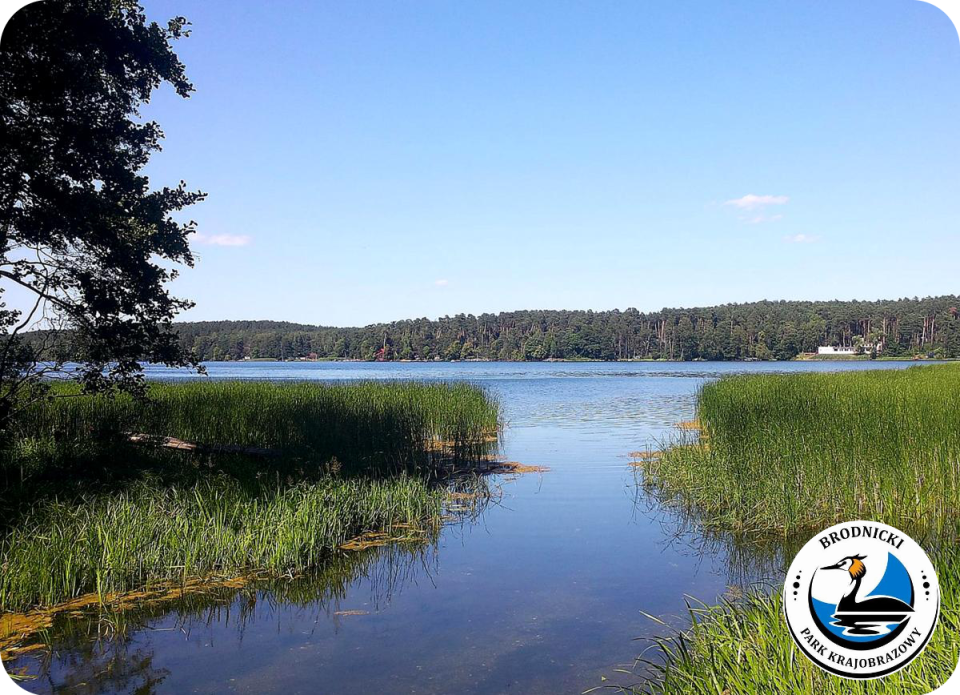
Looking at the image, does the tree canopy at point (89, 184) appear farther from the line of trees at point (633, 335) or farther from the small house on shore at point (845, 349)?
the small house on shore at point (845, 349)

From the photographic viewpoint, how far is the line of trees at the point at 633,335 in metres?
108

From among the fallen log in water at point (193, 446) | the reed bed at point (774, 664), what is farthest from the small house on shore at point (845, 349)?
the reed bed at point (774, 664)

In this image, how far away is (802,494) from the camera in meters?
9.20

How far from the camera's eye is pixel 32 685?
5059mm

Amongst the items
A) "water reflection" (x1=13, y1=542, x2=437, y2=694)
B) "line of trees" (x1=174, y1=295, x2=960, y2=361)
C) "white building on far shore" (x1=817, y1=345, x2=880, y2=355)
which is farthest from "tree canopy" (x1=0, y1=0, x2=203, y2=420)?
"white building on far shore" (x1=817, y1=345, x2=880, y2=355)

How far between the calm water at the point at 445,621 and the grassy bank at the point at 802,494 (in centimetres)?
73

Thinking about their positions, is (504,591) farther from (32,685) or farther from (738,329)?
(738,329)

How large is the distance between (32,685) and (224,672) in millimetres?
1292

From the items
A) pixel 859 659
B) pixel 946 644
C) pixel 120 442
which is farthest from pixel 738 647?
pixel 120 442

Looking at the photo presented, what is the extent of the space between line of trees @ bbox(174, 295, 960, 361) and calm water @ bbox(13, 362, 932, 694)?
9774 cm

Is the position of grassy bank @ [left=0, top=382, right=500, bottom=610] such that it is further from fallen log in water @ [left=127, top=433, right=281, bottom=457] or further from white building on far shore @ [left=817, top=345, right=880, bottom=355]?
white building on far shore @ [left=817, top=345, right=880, bottom=355]

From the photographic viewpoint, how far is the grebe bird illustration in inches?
120

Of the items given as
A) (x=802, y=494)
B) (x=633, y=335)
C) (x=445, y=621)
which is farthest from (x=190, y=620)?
(x=633, y=335)

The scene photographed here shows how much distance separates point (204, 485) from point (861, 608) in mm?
8933
